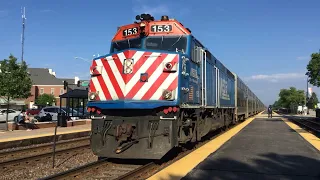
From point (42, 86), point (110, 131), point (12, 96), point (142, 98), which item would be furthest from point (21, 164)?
point (42, 86)

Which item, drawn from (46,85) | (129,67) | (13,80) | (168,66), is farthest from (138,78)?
(46,85)

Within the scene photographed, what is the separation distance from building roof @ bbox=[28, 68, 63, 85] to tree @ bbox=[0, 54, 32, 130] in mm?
85332

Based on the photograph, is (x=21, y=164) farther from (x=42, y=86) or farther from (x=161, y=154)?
(x=42, y=86)

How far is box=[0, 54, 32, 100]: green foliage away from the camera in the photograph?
20891mm

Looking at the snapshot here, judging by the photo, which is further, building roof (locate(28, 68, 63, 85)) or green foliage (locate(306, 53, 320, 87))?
building roof (locate(28, 68, 63, 85))

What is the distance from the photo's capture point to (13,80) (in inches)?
827

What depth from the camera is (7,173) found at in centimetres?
880

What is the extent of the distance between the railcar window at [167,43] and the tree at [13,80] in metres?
14.4

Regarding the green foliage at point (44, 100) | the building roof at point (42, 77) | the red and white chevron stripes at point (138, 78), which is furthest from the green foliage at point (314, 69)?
the building roof at point (42, 77)

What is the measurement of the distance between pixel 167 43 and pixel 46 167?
4944mm

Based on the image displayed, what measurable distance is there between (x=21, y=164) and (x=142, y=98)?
14.5ft

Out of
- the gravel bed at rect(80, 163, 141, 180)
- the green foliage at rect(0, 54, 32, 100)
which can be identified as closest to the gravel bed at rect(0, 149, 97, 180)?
the gravel bed at rect(80, 163, 141, 180)

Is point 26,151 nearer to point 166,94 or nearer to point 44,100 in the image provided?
point 166,94

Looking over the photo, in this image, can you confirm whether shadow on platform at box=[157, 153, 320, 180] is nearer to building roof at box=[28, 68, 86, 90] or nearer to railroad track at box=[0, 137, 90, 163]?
railroad track at box=[0, 137, 90, 163]
